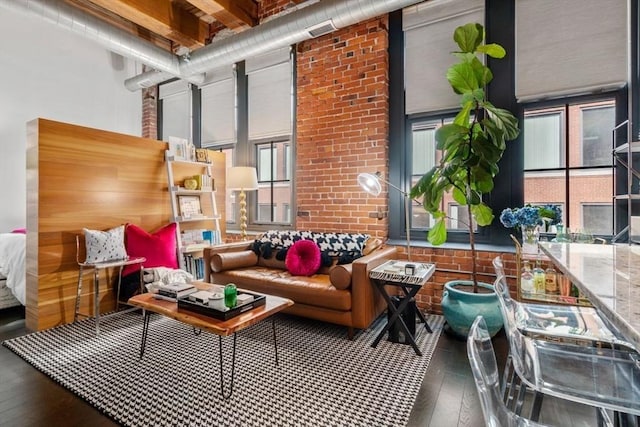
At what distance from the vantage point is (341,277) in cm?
270

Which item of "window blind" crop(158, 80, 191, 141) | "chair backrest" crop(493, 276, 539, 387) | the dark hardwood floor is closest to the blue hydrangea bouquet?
the dark hardwood floor

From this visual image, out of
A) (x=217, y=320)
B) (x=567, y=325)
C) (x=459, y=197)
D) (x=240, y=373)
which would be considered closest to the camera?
(x=567, y=325)

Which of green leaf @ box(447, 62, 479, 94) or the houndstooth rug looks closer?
the houndstooth rug

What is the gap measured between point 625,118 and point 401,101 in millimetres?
1978

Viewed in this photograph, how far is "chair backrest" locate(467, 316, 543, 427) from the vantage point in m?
0.84


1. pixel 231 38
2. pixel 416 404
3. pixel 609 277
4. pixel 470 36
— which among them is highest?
pixel 231 38

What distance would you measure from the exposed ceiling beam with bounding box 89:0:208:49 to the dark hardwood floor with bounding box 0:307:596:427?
3.53 metres

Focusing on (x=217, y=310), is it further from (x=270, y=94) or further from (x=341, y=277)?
(x=270, y=94)

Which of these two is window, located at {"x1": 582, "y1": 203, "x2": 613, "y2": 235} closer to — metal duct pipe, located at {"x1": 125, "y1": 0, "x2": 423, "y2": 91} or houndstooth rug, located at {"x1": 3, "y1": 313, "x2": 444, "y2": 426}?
houndstooth rug, located at {"x1": 3, "y1": 313, "x2": 444, "y2": 426}

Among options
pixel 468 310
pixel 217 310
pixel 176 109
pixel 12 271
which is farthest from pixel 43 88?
pixel 468 310

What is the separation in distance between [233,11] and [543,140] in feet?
12.5

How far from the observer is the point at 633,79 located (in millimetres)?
2623

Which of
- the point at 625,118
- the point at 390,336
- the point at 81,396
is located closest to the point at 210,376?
the point at 81,396

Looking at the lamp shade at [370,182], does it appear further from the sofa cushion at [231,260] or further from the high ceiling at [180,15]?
the high ceiling at [180,15]
